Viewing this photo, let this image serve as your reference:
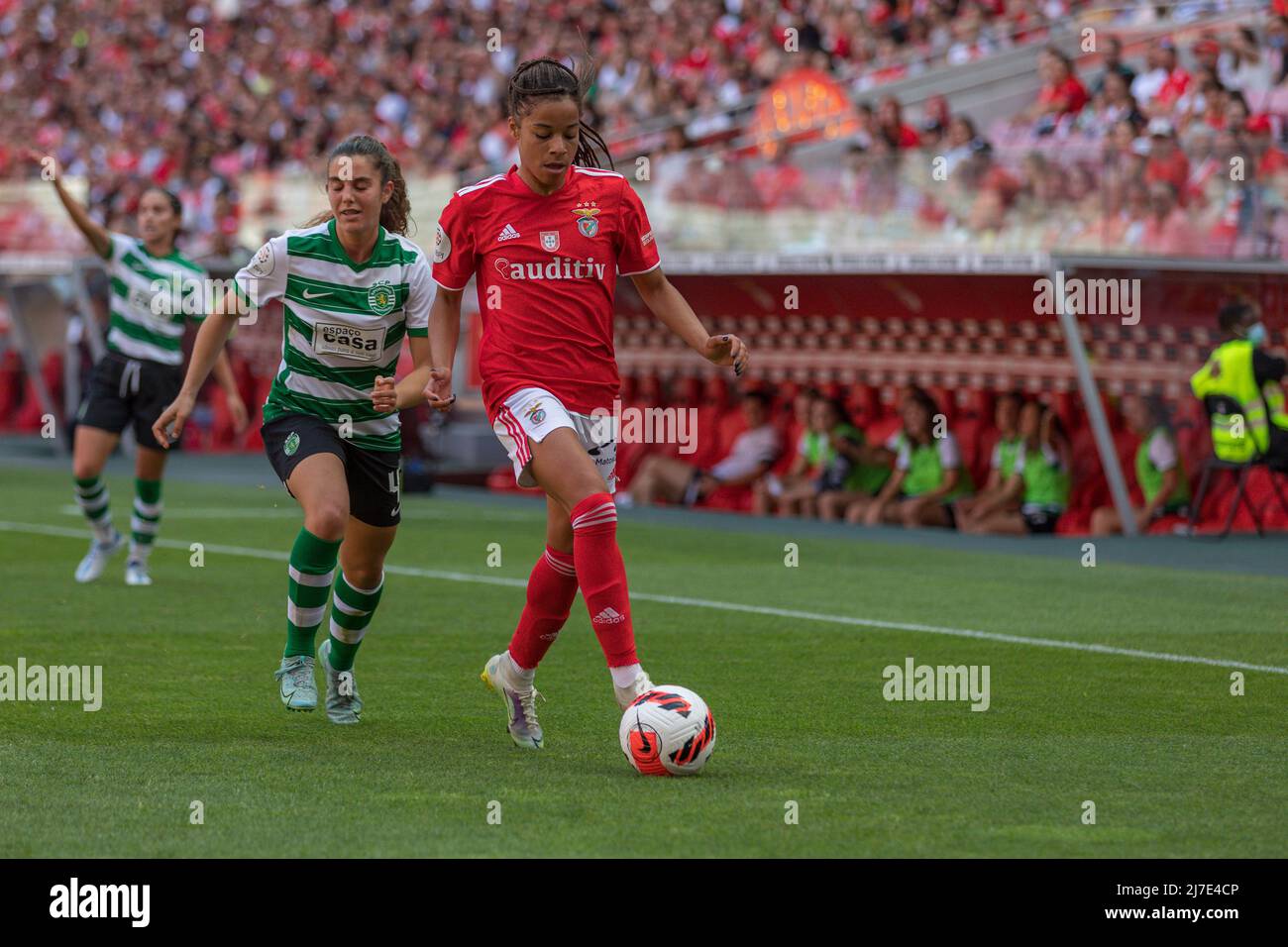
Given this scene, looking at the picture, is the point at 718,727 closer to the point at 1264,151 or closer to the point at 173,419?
the point at 173,419

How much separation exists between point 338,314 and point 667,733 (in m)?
2.14

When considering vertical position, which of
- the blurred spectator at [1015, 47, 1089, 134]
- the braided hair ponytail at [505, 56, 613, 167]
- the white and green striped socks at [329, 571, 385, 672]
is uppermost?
the blurred spectator at [1015, 47, 1089, 134]

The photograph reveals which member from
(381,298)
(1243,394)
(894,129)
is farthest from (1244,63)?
(381,298)

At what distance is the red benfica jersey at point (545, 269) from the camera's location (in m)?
6.83

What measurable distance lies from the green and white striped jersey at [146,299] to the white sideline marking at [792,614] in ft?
7.32

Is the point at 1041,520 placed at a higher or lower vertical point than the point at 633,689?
higher

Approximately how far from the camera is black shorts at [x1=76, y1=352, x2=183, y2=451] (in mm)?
12359

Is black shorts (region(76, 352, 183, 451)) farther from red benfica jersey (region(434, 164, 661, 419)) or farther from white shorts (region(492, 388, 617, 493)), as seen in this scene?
white shorts (region(492, 388, 617, 493))

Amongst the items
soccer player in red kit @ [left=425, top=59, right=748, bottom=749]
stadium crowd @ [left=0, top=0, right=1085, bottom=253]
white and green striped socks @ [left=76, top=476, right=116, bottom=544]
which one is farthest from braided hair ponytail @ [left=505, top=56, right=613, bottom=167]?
stadium crowd @ [left=0, top=0, right=1085, bottom=253]

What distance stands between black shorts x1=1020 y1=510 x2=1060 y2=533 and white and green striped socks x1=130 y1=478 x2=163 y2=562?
7.76 metres

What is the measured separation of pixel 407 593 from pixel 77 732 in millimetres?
5015

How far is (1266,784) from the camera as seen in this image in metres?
6.32

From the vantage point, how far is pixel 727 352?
21.9ft
